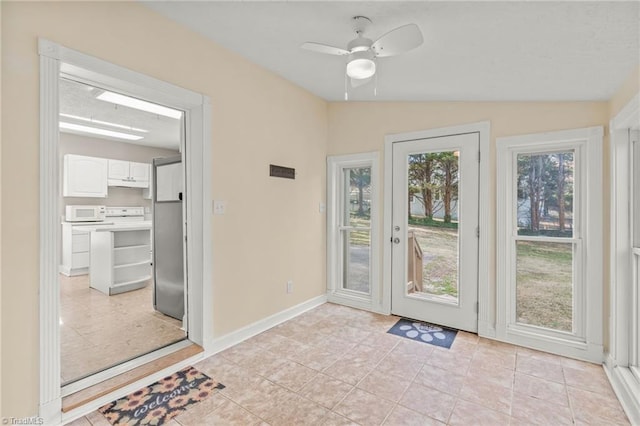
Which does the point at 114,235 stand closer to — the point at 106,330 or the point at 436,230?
the point at 106,330

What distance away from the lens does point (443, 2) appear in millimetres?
1675

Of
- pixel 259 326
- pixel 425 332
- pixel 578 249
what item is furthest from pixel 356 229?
pixel 578 249

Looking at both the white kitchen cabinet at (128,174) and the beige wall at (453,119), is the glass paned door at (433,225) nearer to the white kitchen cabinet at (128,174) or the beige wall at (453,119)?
the beige wall at (453,119)

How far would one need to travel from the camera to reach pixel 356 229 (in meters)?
3.94

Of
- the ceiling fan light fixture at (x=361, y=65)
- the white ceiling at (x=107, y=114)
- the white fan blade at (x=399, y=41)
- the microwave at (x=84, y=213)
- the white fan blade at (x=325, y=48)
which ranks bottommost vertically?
the microwave at (x=84, y=213)

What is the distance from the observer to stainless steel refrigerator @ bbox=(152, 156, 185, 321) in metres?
3.19

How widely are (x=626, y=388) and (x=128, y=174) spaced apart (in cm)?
775

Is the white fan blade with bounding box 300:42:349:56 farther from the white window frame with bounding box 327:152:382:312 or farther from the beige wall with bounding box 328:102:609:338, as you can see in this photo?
the white window frame with bounding box 327:152:382:312

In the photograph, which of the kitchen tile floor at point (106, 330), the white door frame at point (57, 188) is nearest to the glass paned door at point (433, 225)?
the white door frame at point (57, 188)

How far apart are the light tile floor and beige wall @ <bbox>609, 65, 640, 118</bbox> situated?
2051 millimetres

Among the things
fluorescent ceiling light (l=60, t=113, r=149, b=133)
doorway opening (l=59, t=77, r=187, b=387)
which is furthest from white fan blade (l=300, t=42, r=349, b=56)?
fluorescent ceiling light (l=60, t=113, r=149, b=133)

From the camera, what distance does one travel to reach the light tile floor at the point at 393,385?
6.08 ft

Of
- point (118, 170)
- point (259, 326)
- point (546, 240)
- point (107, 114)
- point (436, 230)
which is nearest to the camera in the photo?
point (546, 240)

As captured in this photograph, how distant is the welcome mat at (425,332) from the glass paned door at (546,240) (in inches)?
26.8
